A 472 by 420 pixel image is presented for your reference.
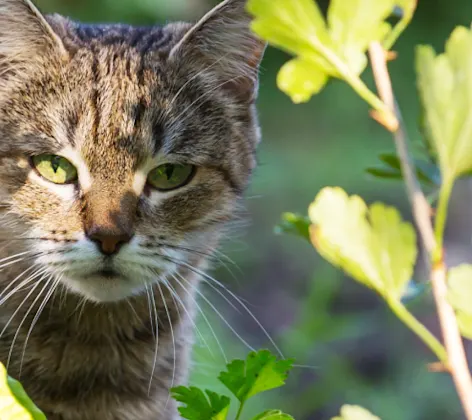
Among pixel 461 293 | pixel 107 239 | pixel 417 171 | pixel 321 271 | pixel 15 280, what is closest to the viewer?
pixel 461 293

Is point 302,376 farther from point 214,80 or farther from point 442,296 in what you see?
point 442,296

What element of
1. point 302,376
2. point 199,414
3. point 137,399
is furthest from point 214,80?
point 302,376

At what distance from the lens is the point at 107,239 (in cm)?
90

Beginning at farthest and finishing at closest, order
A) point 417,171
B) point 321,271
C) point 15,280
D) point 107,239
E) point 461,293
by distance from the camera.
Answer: point 321,271
point 15,280
point 107,239
point 417,171
point 461,293

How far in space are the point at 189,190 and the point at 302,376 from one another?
4.89ft

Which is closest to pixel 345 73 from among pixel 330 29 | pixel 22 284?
pixel 330 29

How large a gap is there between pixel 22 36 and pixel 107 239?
317 millimetres

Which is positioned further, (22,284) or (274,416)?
(22,284)

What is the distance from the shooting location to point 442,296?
34 centimetres

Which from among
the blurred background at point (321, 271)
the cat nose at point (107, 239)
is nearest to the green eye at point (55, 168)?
the cat nose at point (107, 239)

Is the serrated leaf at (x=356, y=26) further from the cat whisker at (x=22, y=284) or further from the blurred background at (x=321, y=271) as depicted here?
the blurred background at (x=321, y=271)

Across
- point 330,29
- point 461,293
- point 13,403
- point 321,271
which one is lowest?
point 321,271

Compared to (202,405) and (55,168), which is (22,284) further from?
(202,405)

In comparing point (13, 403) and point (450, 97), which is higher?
point (450, 97)
